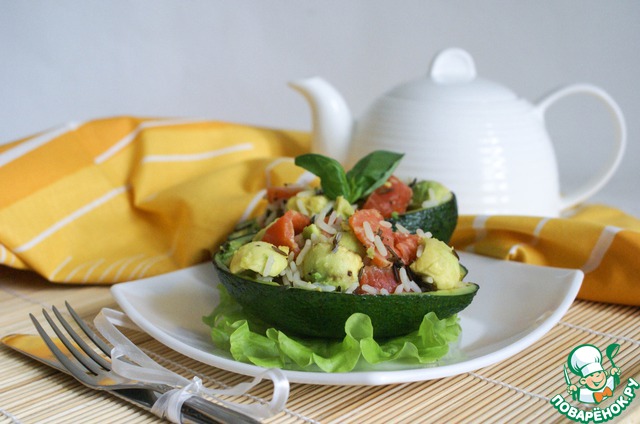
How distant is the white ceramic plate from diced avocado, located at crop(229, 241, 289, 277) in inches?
6.0

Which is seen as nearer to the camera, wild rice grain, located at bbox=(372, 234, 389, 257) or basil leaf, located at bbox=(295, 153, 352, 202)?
wild rice grain, located at bbox=(372, 234, 389, 257)

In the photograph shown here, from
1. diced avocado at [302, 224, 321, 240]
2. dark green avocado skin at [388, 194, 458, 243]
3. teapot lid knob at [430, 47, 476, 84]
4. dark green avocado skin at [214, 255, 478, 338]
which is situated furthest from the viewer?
teapot lid knob at [430, 47, 476, 84]

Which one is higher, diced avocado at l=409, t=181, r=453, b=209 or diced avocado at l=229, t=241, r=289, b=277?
diced avocado at l=229, t=241, r=289, b=277

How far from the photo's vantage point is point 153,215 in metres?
2.08

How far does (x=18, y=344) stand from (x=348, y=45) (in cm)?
265

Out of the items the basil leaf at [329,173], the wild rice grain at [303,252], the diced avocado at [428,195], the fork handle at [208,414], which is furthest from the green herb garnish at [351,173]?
the fork handle at [208,414]

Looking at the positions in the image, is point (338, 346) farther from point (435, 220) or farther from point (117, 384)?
point (435, 220)

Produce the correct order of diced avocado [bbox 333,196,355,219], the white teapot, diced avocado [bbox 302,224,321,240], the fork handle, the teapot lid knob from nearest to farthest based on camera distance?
the fork handle
diced avocado [bbox 302,224,321,240]
diced avocado [bbox 333,196,355,219]
the white teapot
the teapot lid knob

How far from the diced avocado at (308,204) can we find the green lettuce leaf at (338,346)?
317 millimetres

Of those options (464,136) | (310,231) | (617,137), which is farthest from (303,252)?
(617,137)

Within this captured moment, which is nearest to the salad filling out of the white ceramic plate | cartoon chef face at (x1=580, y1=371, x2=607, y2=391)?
the white ceramic plate

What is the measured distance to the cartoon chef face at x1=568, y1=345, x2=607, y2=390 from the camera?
1234mm

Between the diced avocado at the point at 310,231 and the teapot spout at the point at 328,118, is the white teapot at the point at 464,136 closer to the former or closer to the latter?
the teapot spout at the point at 328,118

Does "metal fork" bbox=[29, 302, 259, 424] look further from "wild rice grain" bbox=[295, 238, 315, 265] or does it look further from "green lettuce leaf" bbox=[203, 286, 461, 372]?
"wild rice grain" bbox=[295, 238, 315, 265]
